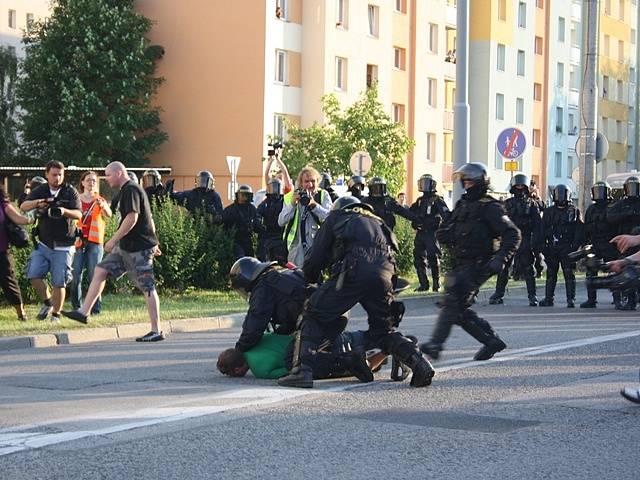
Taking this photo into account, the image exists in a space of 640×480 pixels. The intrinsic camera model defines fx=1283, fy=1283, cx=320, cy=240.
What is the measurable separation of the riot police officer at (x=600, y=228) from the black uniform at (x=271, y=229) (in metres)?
4.63

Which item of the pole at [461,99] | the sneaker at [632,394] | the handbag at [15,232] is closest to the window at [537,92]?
the pole at [461,99]

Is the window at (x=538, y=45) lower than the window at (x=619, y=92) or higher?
higher

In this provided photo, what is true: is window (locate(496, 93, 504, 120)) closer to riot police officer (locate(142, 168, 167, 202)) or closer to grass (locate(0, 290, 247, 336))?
riot police officer (locate(142, 168, 167, 202))

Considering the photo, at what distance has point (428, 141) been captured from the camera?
60.4 meters

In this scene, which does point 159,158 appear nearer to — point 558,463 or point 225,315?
point 225,315

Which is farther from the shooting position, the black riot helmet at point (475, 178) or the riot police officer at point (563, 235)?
the riot police officer at point (563, 235)

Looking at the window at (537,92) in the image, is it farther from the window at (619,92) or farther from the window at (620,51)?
the window at (620,51)

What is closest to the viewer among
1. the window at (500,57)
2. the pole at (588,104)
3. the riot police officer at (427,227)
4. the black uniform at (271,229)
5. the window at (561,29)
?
the black uniform at (271,229)

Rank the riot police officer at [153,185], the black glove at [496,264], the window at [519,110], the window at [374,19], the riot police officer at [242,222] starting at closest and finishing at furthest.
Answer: the black glove at [496,264] → the riot police officer at [153,185] → the riot police officer at [242,222] → the window at [374,19] → the window at [519,110]

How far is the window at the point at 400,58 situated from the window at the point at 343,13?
17.2 ft

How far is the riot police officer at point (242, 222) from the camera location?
66.5 ft

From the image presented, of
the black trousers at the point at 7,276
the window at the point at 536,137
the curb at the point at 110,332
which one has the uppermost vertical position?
the window at the point at 536,137

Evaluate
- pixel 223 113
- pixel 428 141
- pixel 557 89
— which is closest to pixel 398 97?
pixel 428 141

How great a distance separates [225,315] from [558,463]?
979 centimetres
